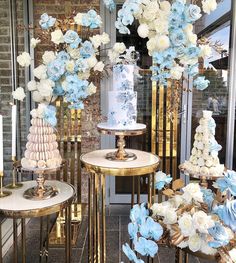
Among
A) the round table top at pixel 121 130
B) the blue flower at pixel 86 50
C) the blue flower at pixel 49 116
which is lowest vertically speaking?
the round table top at pixel 121 130

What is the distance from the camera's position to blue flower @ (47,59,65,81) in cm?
151

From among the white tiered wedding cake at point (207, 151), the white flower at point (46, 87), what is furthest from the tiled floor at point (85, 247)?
the white flower at point (46, 87)

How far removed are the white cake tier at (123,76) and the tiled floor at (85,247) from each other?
1.45m

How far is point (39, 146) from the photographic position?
1.56m

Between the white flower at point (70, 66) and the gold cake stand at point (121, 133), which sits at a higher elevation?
the white flower at point (70, 66)

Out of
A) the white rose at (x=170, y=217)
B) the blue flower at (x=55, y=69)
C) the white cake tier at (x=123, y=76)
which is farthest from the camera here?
the white cake tier at (x=123, y=76)

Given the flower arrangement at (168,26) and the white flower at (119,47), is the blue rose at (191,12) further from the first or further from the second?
the white flower at (119,47)

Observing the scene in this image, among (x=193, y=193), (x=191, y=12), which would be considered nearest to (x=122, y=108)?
(x=191, y=12)

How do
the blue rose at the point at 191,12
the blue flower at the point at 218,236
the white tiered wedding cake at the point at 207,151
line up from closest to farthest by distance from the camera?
the blue flower at the point at 218,236 → the blue rose at the point at 191,12 → the white tiered wedding cake at the point at 207,151

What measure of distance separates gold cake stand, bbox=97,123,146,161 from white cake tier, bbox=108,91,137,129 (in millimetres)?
35

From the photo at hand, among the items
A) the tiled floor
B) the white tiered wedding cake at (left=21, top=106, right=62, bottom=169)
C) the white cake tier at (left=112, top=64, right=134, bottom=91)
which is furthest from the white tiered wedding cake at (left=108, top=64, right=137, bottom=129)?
the tiled floor

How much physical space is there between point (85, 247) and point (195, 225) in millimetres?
2035

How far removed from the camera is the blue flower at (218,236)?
33.5 inches

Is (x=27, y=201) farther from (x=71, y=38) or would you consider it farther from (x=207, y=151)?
(x=207, y=151)
